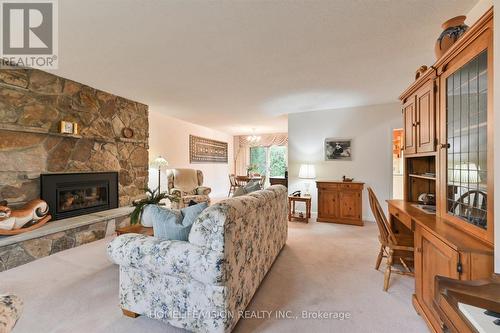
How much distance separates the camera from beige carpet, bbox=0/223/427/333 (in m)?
1.59

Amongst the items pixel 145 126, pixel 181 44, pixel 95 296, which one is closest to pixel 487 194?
pixel 181 44

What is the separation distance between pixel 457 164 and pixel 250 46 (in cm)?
203

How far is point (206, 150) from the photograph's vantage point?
7.14 meters

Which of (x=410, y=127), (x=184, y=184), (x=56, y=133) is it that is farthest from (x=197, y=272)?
(x=184, y=184)

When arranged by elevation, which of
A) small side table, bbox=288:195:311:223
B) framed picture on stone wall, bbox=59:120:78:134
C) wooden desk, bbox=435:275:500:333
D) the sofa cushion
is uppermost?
framed picture on stone wall, bbox=59:120:78:134

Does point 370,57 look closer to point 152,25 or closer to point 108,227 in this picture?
point 152,25

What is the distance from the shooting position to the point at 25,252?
254 centimetres

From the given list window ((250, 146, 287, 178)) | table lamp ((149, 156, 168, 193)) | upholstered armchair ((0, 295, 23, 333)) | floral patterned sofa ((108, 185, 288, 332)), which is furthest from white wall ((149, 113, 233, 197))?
upholstered armchair ((0, 295, 23, 333))

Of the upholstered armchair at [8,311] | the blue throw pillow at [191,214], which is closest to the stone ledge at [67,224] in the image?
the blue throw pillow at [191,214]

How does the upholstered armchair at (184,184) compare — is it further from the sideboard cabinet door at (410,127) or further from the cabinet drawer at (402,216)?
the sideboard cabinet door at (410,127)

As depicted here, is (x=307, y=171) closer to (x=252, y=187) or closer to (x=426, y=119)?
(x=252, y=187)

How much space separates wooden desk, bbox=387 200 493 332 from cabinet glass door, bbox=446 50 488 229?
0.14 metres

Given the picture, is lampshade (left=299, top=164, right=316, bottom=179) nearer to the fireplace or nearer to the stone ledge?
the stone ledge

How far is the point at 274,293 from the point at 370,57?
8.85 feet
